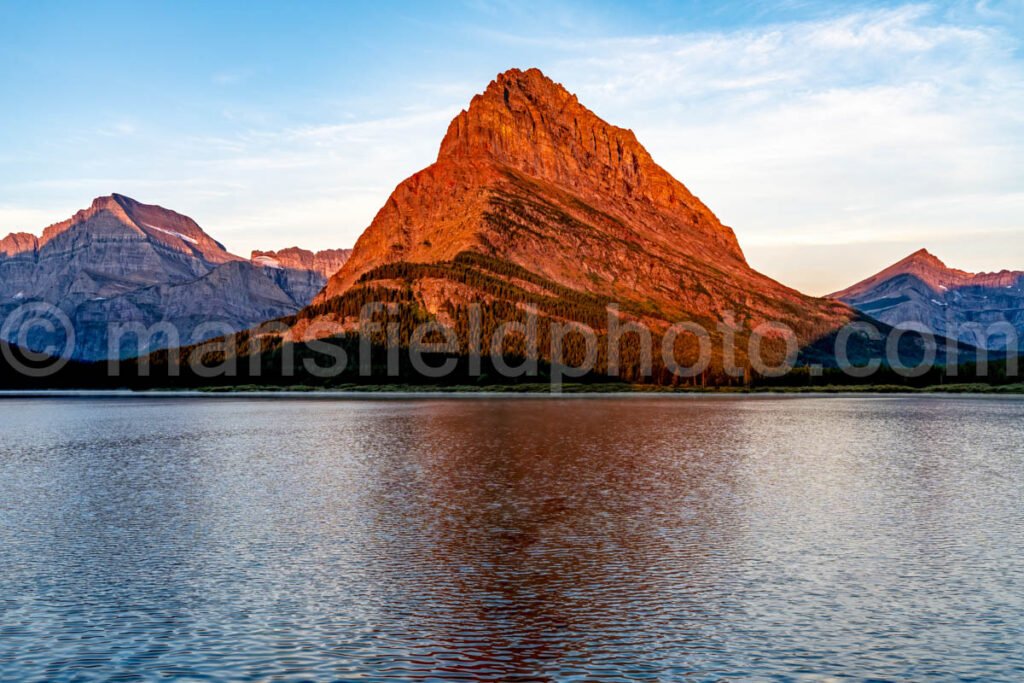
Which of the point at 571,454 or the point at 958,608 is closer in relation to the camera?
the point at 958,608

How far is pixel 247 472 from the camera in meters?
72.7

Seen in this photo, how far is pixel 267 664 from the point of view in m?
25.5

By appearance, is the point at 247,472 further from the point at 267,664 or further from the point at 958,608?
the point at 958,608

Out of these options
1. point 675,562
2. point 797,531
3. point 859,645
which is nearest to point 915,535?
point 797,531

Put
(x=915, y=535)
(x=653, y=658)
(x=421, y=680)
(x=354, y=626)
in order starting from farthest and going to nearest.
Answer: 1. (x=915, y=535)
2. (x=354, y=626)
3. (x=653, y=658)
4. (x=421, y=680)

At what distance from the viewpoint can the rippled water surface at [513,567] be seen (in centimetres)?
2631

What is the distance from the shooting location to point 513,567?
37969mm

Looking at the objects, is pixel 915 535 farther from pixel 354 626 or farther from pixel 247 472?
pixel 247 472

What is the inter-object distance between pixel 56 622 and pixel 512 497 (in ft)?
104

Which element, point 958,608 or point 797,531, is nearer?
point 958,608

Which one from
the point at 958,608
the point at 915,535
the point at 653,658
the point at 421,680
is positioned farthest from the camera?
the point at 915,535

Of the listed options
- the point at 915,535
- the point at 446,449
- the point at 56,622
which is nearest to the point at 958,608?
the point at 915,535

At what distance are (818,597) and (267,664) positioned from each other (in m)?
19.4

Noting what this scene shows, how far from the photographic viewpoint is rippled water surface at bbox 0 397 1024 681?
26312mm
